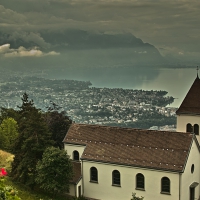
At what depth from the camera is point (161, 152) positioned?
29.8 m

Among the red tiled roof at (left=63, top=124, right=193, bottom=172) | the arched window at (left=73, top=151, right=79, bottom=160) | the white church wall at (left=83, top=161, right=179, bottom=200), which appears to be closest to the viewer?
the white church wall at (left=83, top=161, right=179, bottom=200)

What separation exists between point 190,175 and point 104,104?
119 metres

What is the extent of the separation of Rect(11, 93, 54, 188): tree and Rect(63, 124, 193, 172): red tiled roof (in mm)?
3114

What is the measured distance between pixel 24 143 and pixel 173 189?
13.2m

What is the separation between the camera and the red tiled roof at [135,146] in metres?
29.2

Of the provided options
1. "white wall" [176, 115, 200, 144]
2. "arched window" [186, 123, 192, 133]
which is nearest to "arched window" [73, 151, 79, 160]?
"white wall" [176, 115, 200, 144]

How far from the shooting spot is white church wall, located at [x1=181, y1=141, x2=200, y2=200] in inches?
1148

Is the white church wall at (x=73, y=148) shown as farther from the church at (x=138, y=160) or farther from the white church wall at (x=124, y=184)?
the white church wall at (x=124, y=184)

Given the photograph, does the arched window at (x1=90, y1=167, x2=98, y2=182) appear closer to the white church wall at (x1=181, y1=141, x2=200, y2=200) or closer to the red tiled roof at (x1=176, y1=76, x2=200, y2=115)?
the white church wall at (x1=181, y1=141, x2=200, y2=200)

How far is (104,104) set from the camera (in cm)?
14888

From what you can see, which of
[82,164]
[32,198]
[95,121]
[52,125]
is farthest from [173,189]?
[95,121]

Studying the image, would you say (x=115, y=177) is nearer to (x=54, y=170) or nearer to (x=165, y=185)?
(x=165, y=185)

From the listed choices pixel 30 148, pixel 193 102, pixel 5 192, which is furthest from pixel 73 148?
pixel 5 192

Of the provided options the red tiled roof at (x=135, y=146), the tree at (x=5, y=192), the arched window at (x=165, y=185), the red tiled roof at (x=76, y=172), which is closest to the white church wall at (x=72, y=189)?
the red tiled roof at (x=76, y=172)
